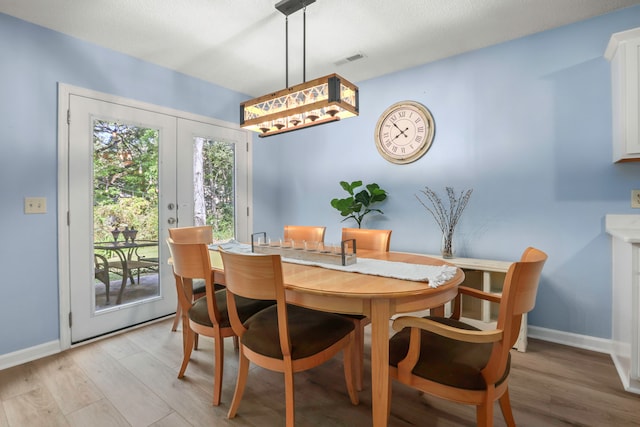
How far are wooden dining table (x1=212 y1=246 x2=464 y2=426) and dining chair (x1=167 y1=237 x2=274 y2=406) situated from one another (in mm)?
548

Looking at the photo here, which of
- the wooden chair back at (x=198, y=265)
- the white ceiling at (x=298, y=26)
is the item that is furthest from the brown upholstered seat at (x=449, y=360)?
the white ceiling at (x=298, y=26)

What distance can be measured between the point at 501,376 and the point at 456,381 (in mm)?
191

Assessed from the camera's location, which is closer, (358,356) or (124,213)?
(358,356)

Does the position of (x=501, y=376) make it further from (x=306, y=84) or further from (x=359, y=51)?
(x=359, y=51)

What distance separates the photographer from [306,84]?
1879 mm

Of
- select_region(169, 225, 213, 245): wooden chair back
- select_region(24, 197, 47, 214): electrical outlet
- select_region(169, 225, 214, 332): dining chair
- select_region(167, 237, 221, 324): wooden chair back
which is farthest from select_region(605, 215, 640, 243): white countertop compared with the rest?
select_region(24, 197, 47, 214): electrical outlet

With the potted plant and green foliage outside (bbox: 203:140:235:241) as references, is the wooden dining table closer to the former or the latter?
the potted plant

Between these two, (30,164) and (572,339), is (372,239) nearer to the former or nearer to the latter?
(572,339)

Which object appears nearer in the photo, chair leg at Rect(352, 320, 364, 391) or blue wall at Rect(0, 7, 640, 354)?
chair leg at Rect(352, 320, 364, 391)

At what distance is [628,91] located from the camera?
203 centimetres

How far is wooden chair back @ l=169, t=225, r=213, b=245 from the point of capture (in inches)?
105

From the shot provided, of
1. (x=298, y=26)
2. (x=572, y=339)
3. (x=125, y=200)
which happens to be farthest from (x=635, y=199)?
(x=125, y=200)

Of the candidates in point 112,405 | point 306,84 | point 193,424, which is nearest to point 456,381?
point 193,424

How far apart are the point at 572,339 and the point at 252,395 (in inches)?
99.1
